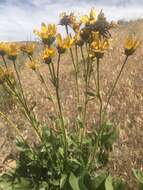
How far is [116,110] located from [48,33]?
79.2 inches

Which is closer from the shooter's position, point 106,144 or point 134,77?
point 106,144

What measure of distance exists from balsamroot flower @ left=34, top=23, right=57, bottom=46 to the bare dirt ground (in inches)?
49.8

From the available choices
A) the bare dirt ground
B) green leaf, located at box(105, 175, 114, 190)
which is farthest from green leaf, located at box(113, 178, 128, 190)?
the bare dirt ground

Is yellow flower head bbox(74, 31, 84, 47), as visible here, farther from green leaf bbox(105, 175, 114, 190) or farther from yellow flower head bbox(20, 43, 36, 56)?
green leaf bbox(105, 175, 114, 190)

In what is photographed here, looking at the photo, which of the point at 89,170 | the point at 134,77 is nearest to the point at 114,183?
the point at 89,170

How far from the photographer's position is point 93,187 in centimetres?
391

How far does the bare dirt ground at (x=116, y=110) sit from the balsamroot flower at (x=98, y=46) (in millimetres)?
1101

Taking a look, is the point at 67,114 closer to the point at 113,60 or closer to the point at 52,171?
the point at 52,171

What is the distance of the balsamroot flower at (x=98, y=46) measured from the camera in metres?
3.46

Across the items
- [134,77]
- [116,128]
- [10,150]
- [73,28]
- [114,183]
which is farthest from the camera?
[134,77]

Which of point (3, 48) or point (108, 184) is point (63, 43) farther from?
point (108, 184)

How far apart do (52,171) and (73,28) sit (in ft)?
4.37

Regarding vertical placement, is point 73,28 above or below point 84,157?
above

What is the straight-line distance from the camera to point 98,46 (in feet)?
11.4
